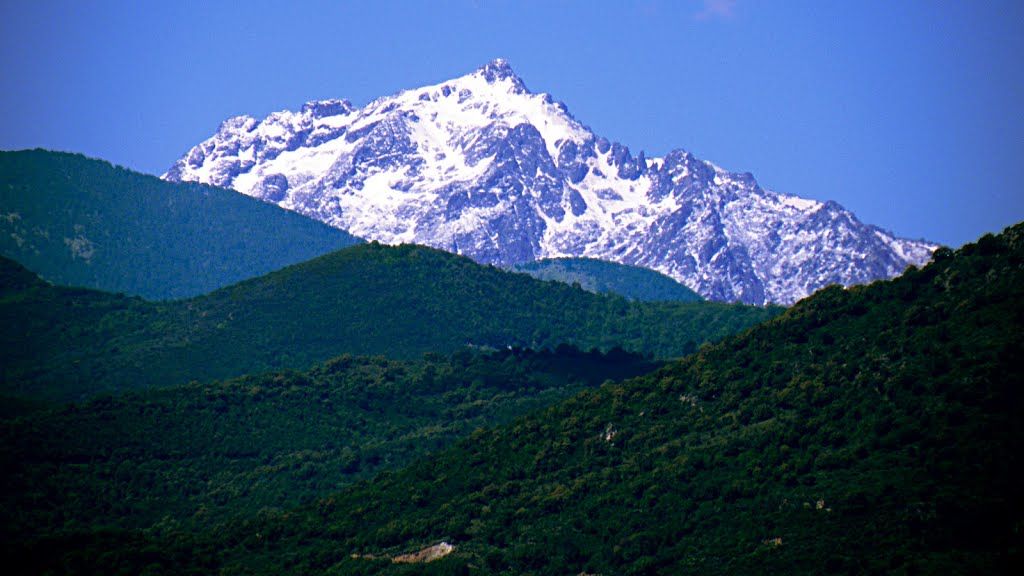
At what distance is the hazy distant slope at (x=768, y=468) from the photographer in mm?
120688

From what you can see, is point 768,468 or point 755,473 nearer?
point 768,468

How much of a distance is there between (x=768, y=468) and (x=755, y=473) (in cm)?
126

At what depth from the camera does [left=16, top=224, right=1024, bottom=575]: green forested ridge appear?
121000 mm

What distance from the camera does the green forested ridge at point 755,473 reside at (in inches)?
4764

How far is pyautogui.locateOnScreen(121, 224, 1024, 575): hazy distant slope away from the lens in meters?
121

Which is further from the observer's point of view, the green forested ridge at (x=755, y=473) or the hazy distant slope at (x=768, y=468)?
the green forested ridge at (x=755, y=473)

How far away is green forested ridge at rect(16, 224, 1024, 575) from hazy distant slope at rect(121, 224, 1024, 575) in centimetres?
23

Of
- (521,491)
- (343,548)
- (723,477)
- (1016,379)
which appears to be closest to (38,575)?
(343,548)

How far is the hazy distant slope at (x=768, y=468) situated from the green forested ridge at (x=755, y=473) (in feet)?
0.77

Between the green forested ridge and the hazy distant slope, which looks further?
the green forested ridge

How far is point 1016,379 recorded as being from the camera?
13025 centimetres

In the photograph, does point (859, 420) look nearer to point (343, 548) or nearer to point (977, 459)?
point (977, 459)

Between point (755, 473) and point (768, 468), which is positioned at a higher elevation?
point (768, 468)

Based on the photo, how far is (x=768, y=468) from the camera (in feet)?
457
